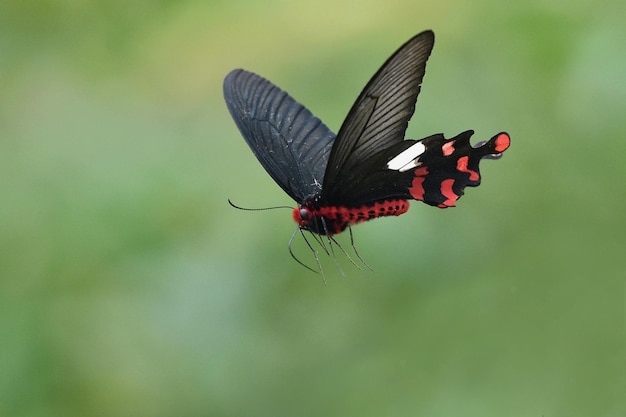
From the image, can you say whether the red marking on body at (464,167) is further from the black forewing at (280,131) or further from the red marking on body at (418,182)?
the black forewing at (280,131)

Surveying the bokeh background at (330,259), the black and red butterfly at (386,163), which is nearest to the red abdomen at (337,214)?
the black and red butterfly at (386,163)

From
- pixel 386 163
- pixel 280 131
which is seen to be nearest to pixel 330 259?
pixel 280 131

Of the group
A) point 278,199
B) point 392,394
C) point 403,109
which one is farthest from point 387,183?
point 278,199

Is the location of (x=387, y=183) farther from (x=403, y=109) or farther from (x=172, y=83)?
(x=172, y=83)

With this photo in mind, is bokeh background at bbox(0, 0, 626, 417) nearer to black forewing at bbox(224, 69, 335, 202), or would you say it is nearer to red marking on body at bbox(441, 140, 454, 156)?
black forewing at bbox(224, 69, 335, 202)

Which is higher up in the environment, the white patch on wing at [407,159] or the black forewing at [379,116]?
the black forewing at [379,116]

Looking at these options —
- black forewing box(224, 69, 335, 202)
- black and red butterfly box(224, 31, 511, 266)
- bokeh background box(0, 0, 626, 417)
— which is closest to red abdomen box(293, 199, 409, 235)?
black and red butterfly box(224, 31, 511, 266)
